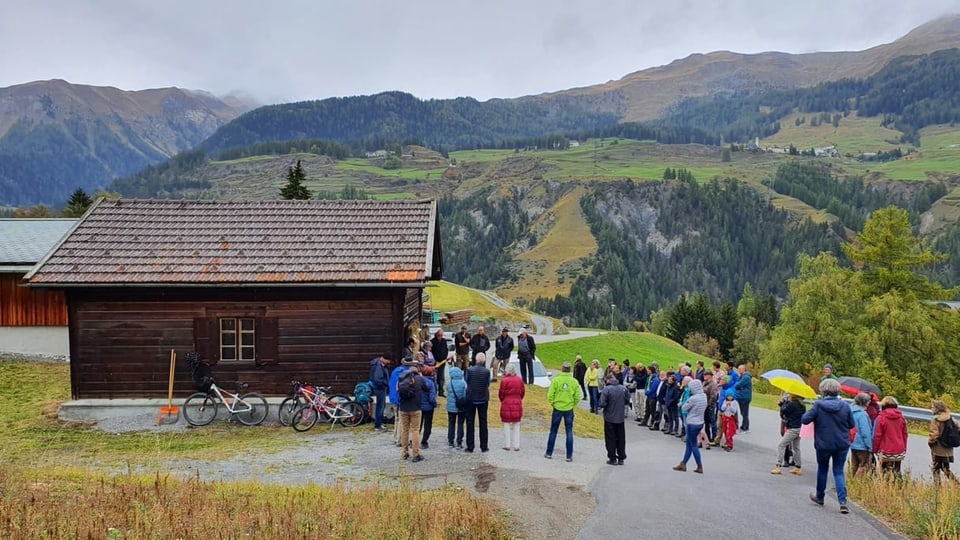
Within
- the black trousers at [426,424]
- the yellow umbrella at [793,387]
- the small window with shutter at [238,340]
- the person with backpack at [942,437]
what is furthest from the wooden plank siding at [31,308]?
the person with backpack at [942,437]

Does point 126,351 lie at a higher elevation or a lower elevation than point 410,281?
lower

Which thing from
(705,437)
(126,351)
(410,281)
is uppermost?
(410,281)

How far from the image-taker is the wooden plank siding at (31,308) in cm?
2756

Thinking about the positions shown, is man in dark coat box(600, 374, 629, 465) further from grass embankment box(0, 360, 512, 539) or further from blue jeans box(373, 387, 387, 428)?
blue jeans box(373, 387, 387, 428)

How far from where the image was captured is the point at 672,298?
18788 cm

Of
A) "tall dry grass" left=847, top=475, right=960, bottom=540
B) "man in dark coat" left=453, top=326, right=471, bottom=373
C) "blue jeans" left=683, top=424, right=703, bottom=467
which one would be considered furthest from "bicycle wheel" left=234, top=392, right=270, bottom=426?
"tall dry grass" left=847, top=475, right=960, bottom=540

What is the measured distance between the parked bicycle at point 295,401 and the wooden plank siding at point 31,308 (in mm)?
13922

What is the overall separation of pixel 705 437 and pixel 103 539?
14271mm

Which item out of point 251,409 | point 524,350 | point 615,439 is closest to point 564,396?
point 615,439

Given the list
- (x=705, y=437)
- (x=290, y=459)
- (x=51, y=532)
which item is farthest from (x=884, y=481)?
(x=51, y=532)

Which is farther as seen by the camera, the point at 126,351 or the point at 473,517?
the point at 126,351

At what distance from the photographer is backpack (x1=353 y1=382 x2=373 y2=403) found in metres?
18.5

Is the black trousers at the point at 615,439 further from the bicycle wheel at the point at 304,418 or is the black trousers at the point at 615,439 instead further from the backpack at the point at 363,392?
the bicycle wheel at the point at 304,418

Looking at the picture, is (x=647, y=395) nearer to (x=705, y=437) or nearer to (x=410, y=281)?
(x=705, y=437)
